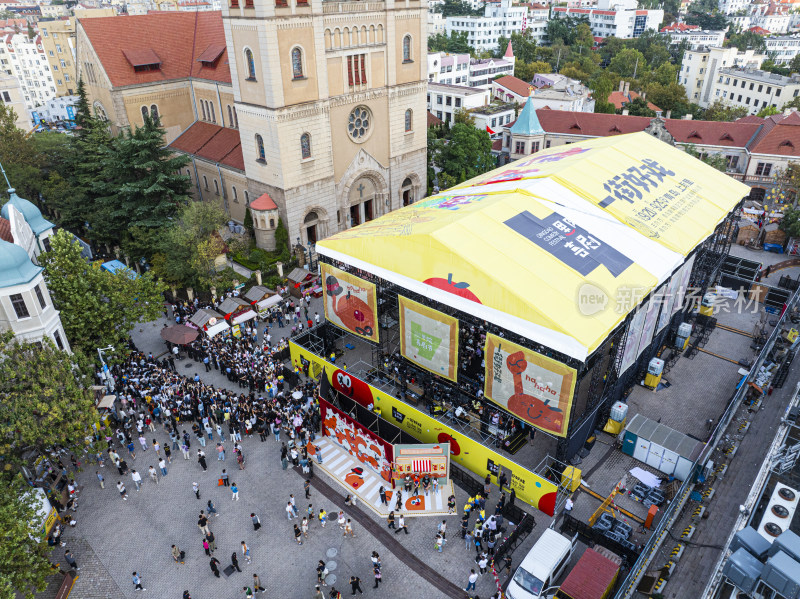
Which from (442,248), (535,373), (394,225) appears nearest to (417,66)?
(394,225)

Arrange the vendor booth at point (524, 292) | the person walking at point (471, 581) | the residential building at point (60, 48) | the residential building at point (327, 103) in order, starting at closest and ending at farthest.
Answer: the person walking at point (471, 581), the vendor booth at point (524, 292), the residential building at point (327, 103), the residential building at point (60, 48)

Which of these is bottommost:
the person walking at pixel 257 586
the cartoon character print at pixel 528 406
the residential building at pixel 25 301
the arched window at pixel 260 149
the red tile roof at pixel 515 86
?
the person walking at pixel 257 586

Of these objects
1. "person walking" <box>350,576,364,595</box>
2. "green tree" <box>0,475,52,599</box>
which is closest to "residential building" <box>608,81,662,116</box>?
"person walking" <box>350,576,364,595</box>

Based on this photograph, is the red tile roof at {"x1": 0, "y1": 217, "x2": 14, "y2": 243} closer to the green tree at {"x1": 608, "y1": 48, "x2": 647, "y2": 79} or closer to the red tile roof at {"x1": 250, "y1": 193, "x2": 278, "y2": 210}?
the red tile roof at {"x1": 250, "y1": 193, "x2": 278, "y2": 210}

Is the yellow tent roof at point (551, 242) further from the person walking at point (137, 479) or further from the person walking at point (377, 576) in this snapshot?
the person walking at point (137, 479)

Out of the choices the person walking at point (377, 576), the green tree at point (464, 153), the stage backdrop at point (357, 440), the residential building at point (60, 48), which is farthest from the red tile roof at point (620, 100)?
the residential building at point (60, 48)

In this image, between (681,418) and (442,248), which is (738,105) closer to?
(681,418)
